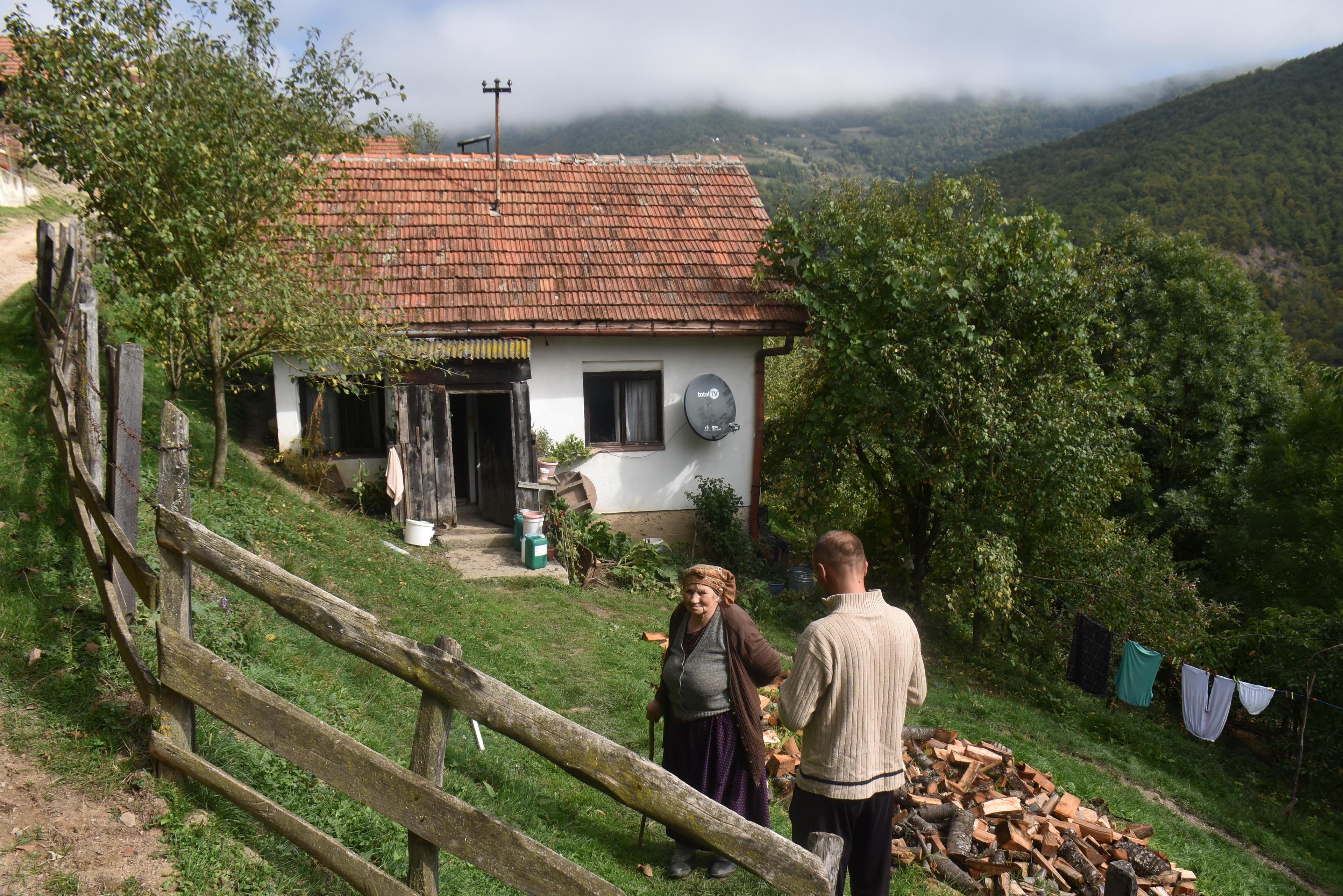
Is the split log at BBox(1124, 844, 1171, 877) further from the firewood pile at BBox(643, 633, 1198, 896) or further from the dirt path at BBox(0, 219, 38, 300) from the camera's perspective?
the dirt path at BBox(0, 219, 38, 300)

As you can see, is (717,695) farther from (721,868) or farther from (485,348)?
(485,348)

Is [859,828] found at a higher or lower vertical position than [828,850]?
lower

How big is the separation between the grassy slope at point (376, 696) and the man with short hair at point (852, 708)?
44.2 inches

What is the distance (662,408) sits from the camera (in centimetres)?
1339

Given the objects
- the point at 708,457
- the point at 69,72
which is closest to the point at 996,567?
the point at 708,457

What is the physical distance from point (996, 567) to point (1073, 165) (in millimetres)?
45536

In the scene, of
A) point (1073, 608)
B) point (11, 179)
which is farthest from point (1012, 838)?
point (11, 179)

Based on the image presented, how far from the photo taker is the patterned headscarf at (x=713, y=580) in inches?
167

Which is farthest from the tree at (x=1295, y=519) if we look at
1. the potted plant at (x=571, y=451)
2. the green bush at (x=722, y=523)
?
the potted plant at (x=571, y=451)

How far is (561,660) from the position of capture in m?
8.31

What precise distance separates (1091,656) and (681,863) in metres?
9.51

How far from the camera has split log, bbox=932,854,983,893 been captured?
18.8 feet

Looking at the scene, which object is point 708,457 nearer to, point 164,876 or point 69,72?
point 69,72

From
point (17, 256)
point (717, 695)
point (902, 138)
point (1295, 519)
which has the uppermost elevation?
point (902, 138)
